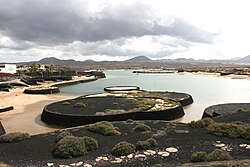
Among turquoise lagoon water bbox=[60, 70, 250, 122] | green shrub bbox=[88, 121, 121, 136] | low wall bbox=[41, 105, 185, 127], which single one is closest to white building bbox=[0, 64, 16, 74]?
turquoise lagoon water bbox=[60, 70, 250, 122]

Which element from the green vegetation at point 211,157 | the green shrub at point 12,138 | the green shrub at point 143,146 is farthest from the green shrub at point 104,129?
the green vegetation at point 211,157

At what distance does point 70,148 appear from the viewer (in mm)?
12836

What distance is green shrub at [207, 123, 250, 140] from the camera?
581 inches

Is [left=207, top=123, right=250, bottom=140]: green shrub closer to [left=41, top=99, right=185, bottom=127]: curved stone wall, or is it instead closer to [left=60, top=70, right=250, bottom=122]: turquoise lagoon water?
[left=41, top=99, right=185, bottom=127]: curved stone wall

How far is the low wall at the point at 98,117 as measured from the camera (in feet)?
77.1

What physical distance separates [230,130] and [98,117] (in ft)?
36.6

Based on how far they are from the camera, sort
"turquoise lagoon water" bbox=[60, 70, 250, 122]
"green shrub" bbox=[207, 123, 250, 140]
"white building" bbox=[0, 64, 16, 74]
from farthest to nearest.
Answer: "white building" bbox=[0, 64, 16, 74], "turquoise lagoon water" bbox=[60, 70, 250, 122], "green shrub" bbox=[207, 123, 250, 140]

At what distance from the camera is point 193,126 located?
17.5 m

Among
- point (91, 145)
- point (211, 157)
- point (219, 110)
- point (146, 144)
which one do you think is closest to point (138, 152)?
point (146, 144)

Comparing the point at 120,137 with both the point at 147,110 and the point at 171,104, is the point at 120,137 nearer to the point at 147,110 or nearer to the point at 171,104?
the point at 147,110

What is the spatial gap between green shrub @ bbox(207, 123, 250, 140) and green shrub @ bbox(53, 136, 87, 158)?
7068 millimetres

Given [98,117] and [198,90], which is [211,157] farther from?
[198,90]

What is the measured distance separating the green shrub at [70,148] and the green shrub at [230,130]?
23.2ft

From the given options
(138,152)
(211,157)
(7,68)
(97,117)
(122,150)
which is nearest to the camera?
(211,157)
